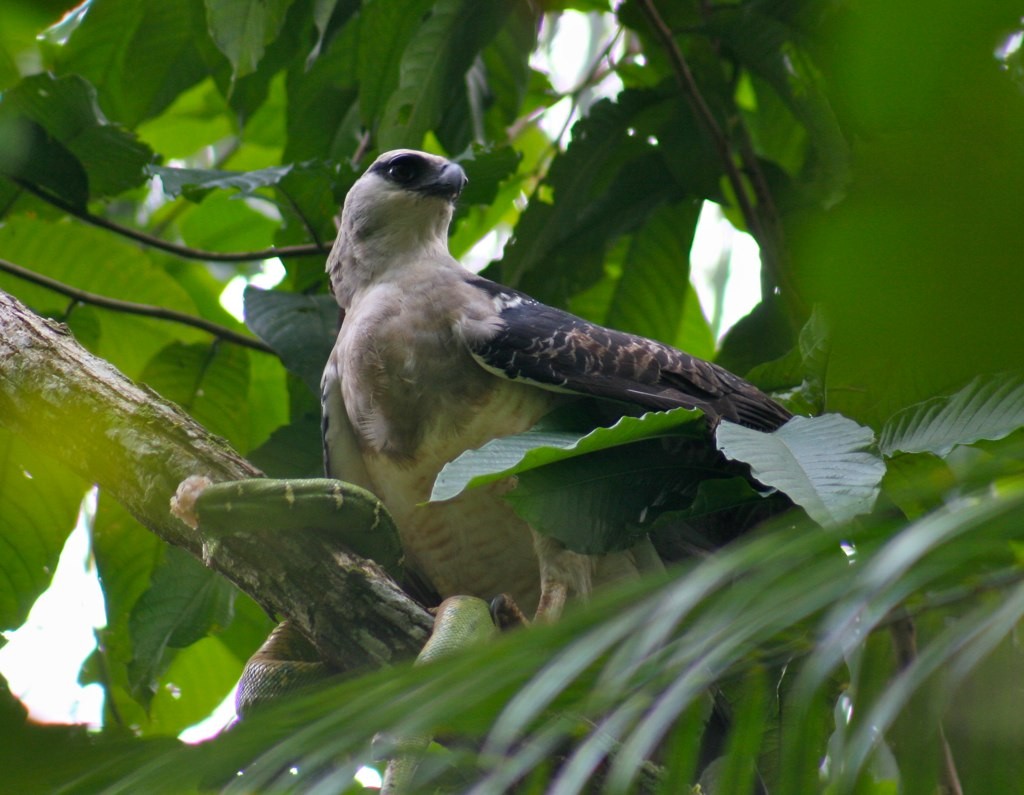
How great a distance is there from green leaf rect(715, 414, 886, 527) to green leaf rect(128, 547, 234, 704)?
2129 mm

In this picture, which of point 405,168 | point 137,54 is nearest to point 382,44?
point 405,168

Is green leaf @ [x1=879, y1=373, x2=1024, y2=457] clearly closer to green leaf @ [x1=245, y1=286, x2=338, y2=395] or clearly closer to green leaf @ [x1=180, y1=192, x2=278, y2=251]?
green leaf @ [x1=245, y1=286, x2=338, y2=395]

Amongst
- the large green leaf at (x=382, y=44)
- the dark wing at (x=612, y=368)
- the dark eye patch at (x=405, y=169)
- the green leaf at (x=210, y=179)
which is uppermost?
the large green leaf at (x=382, y=44)

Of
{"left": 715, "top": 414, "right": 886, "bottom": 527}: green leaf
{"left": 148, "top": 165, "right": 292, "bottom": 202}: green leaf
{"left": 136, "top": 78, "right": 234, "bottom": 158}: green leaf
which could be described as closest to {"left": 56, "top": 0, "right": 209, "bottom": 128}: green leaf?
{"left": 148, "top": 165, "right": 292, "bottom": 202}: green leaf

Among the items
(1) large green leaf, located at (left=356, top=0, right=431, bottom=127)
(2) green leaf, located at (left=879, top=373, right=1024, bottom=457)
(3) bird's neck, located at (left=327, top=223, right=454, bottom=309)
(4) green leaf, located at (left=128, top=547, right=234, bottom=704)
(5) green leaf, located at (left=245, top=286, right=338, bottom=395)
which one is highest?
(1) large green leaf, located at (left=356, top=0, right=431, bottom=127)

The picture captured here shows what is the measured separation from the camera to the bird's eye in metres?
4.22

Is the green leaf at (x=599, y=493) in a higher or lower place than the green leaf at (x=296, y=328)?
lower

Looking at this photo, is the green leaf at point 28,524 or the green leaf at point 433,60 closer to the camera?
the green leaf at point 28,524

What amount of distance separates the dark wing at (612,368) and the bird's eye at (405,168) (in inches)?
35.2

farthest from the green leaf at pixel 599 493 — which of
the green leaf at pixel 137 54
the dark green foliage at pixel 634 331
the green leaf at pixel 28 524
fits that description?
the green leaf at pixel 137 54

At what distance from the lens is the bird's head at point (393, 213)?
418cm

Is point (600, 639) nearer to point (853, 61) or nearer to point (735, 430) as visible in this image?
point (853, 61)

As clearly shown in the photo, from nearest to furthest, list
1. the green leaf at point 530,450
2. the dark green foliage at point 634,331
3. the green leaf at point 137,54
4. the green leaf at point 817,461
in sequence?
the dark green foliage at point 634,331
the green leaf at point 817,461
the green leaf at point 530,450
the green leaf at point 137,54

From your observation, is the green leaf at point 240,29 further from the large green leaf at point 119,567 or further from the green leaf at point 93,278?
the large green leaf at point 119,567
